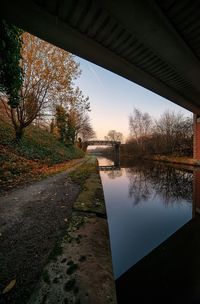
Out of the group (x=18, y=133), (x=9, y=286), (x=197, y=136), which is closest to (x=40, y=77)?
(x=18, y=133)

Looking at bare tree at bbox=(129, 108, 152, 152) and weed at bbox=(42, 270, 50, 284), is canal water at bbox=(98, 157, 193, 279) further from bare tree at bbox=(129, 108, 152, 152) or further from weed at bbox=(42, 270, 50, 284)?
bare tree at bbox=(129, 108, 152, 152)

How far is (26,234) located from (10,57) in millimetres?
5569

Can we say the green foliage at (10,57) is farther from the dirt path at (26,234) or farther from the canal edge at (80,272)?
the canal edge at (80,272)

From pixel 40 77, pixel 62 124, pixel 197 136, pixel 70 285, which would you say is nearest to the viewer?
pixel 70 285

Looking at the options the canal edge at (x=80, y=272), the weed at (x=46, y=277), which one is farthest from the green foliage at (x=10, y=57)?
the weed at (x=46, y=277)

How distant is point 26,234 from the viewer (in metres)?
2.15

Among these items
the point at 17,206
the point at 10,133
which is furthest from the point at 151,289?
the point at 10,133

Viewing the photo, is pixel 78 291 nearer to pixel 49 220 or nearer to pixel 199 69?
pixel 49 220

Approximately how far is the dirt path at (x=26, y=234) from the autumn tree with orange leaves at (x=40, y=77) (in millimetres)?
6462

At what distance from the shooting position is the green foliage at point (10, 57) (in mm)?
4285

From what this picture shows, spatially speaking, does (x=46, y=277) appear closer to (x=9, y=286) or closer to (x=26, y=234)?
(x=9, y=286)

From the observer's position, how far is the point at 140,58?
3.30 metres

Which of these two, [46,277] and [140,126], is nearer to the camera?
[46,277]

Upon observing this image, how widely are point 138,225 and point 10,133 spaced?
9530mm
